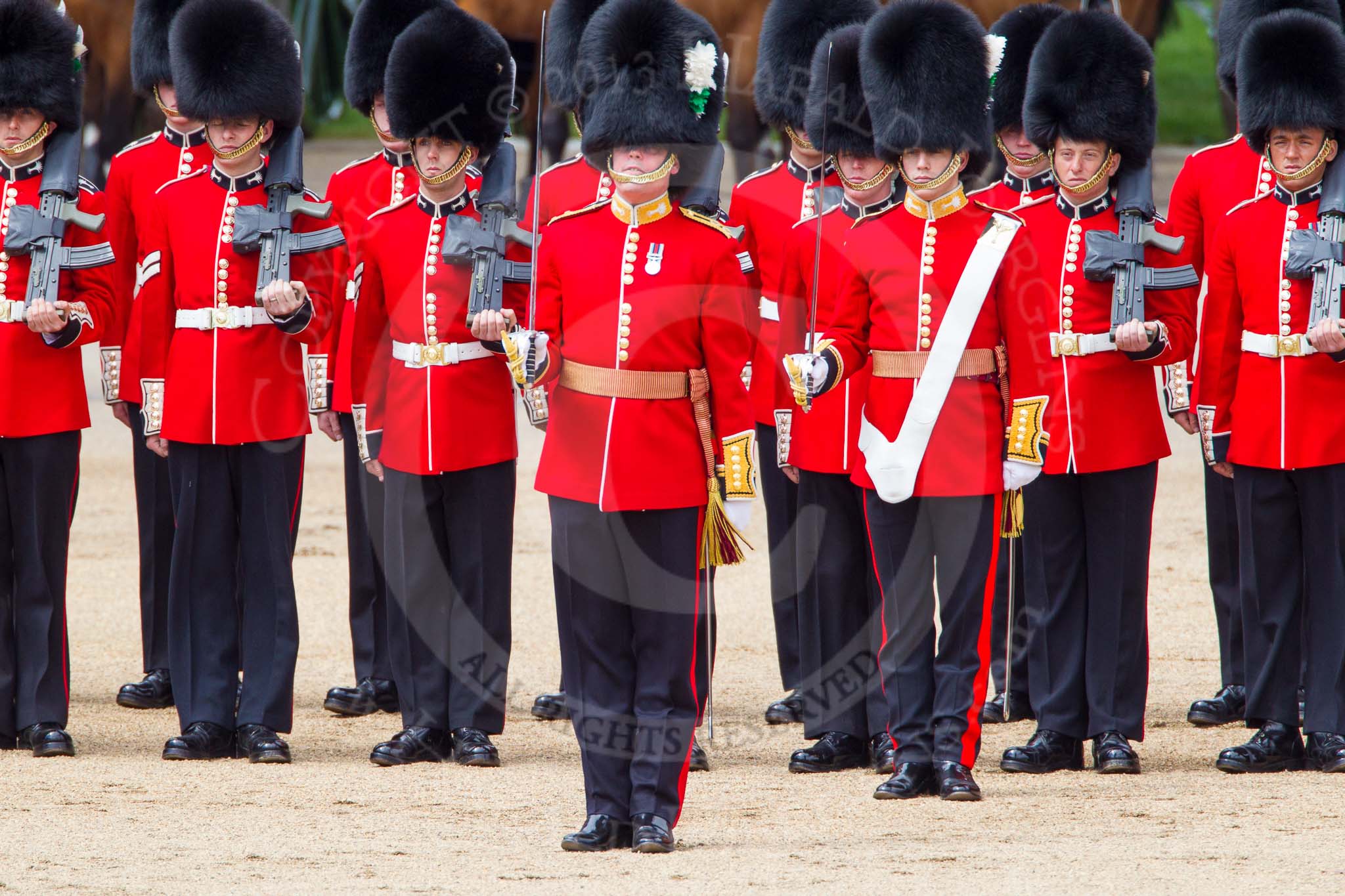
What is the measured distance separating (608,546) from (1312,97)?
6.02 ft

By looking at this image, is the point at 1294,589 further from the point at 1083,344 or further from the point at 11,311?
the point at 11,311

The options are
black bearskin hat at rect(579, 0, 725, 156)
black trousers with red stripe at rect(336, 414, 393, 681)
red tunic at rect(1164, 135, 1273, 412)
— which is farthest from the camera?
black trousers with red stripe at rect(336, 414, 393, 681)

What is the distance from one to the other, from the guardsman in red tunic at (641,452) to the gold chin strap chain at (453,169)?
78 cm

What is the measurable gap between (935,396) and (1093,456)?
0.54 metres

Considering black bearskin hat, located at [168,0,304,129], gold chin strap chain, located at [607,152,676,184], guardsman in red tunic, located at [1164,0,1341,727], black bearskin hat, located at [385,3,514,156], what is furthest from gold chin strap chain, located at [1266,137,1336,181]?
black bearskin hat, located at [168,0,304,129]

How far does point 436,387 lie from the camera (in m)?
4.59

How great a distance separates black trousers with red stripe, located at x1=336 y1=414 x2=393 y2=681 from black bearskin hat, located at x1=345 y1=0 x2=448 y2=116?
794 millimetres

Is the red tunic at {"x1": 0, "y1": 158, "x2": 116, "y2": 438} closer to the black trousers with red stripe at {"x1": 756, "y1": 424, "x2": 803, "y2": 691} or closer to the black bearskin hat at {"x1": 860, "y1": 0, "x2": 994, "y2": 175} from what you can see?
the black trousers with red stripe at {"x1": 756, "y1": 424, "x2": 803, "y2": 691}

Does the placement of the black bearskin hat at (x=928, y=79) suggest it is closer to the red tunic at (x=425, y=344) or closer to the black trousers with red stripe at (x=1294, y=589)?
Answer: the red tunic at (x=425, y=344)

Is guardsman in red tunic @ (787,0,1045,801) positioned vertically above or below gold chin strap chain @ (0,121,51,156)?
below

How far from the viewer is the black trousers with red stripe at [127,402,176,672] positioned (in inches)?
209

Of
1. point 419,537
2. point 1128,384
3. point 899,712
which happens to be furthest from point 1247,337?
point 419,537

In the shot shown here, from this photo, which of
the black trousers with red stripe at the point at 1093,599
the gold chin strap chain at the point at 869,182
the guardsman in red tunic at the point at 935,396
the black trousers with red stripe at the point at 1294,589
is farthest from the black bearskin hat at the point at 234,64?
the black trousers with red stripe at the point at 1294,589

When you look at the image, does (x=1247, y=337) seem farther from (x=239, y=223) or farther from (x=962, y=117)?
(x=239, y=223)
